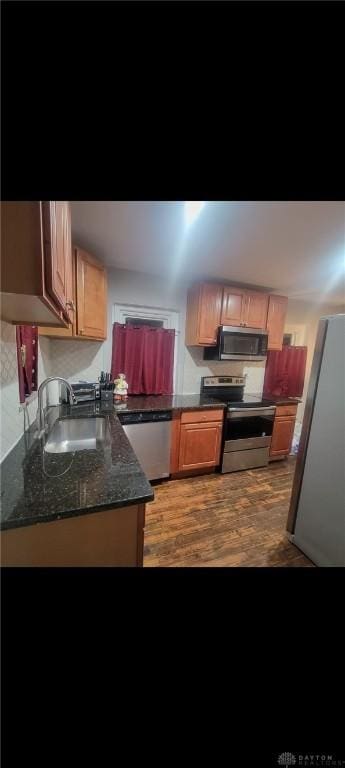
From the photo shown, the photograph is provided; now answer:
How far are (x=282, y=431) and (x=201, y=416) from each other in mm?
1236

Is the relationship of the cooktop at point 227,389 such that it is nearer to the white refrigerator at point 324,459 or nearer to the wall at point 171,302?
the wall at point 171,302

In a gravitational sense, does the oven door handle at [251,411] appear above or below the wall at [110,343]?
below

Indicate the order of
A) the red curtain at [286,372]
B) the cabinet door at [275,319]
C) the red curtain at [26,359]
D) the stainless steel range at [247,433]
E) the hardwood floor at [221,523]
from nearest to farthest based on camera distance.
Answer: the red curtain at [26,359] → the hardwood floor at [221,523] → the stainless steel range at [247,433] → the cabinet door at [275,319] → the red curtain at [286,372]

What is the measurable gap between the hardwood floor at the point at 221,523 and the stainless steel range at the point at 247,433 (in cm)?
17

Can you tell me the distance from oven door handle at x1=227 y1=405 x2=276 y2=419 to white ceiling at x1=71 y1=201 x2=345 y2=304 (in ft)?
4.73

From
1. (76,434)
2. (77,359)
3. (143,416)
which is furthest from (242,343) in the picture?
(76,434)

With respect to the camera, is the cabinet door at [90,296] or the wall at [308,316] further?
the wall at [308,316]

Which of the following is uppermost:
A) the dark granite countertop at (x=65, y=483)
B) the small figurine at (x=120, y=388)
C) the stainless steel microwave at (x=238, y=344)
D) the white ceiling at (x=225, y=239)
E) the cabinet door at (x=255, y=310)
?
the white ceiling at (x=225, y=239)

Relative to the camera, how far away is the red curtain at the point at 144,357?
8.54 ft

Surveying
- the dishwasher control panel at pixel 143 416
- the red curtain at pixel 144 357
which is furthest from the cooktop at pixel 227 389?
the dishwasher control panel at pixel 143 416

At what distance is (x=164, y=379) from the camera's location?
2.84m
